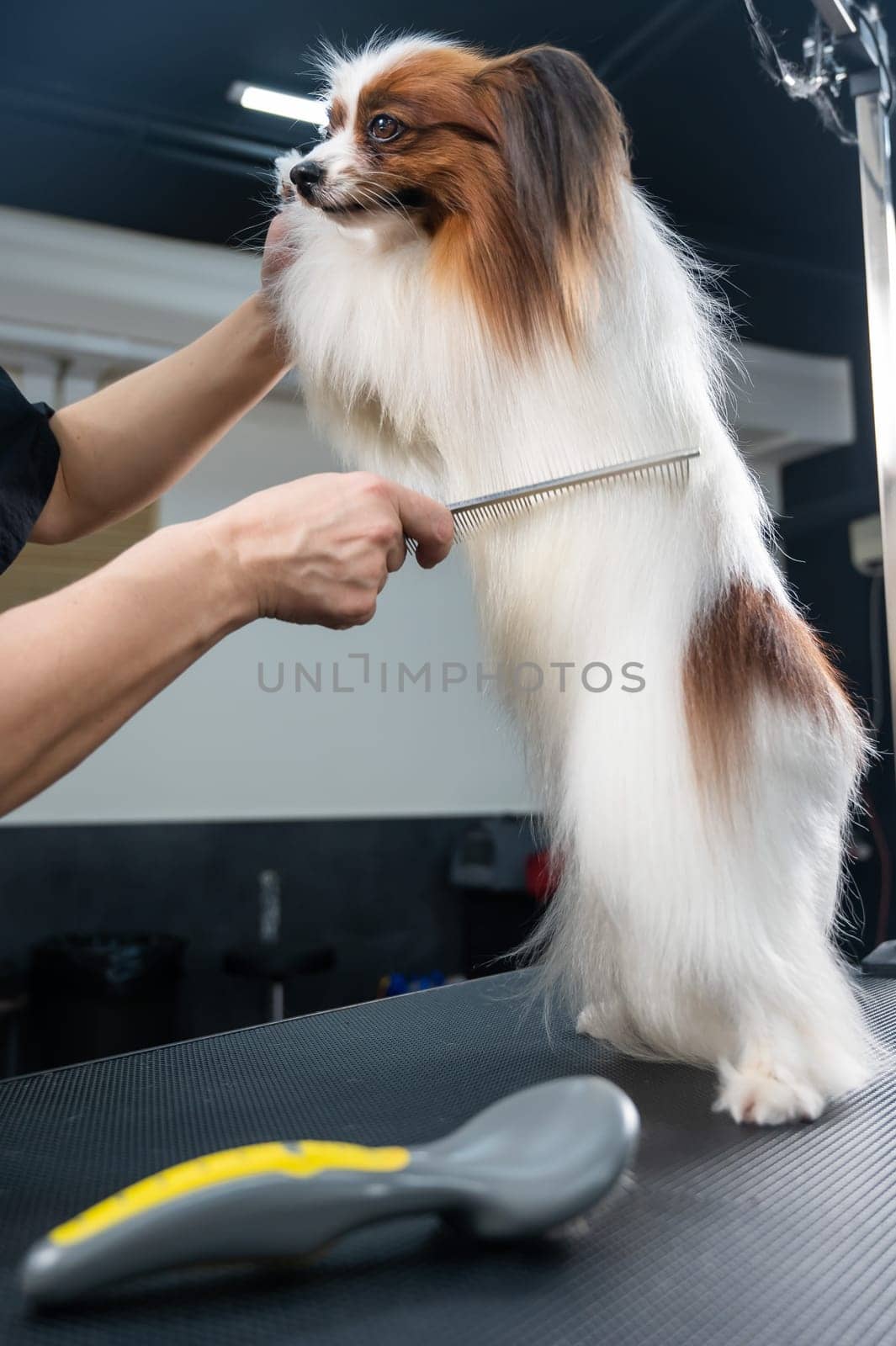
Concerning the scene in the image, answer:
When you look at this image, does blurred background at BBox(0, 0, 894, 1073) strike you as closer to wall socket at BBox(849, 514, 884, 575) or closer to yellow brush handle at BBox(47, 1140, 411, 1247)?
wall socket at BBox(849, 514, 884, 575)

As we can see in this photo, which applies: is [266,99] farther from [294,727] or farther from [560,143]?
[560,143]

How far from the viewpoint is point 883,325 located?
1115 mm

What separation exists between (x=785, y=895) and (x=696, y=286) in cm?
51

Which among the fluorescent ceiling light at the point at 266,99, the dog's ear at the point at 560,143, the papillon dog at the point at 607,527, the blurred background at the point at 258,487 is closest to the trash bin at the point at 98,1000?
the blurred background at the point at 258,487

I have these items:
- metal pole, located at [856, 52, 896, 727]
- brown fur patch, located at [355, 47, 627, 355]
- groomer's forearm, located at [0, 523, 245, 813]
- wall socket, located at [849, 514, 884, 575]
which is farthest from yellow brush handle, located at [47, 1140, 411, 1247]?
wall socket, located at [849, 514, 884, 575]

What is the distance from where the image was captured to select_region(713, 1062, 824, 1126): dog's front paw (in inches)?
28.0

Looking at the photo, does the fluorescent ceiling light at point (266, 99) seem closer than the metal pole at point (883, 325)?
No

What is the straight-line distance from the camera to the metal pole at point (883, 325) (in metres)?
1.10

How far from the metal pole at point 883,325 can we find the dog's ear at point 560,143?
0.42m

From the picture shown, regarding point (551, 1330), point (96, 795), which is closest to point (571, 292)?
point (551, 1330)

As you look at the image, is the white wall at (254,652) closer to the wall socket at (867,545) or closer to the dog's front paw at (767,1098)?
the wall socket at (867,545)

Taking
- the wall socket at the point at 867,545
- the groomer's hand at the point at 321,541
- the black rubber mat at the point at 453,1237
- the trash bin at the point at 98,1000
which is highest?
the wall socket at the point at 867,545

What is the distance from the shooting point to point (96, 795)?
344 cm

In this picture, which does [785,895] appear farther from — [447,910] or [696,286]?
[447,910]
